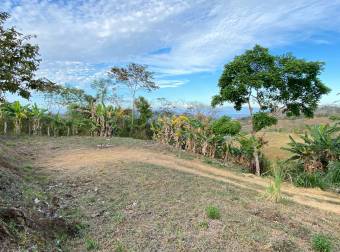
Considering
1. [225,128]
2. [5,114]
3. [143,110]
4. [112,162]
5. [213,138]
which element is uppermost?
[143,110]

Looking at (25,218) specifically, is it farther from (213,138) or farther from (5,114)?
(5,114)

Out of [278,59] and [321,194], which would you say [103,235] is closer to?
[321,194]

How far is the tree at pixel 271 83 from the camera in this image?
47.0 ft

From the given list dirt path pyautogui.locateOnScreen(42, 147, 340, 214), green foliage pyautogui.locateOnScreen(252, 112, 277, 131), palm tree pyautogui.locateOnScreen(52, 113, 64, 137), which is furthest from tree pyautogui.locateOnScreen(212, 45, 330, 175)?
palm tree pyautogui.locateOnScreen(52, 113, 64, 137)

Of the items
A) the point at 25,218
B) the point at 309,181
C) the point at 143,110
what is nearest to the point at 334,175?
the point at 309,181

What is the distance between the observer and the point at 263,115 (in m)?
14.9

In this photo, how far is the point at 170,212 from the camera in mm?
6082

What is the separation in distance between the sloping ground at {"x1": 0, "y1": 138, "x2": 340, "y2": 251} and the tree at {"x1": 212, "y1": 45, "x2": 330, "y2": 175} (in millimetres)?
5571

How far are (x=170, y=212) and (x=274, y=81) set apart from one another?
936 cm

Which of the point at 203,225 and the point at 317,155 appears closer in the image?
the point at 203,225

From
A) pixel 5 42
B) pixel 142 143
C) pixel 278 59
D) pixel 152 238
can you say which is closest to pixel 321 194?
pixel 278 59

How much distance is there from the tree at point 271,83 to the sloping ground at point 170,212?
557 cm

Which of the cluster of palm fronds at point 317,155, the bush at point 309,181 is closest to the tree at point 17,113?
the cluster of palm fronds at point 317,155

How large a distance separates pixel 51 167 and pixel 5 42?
11.8 ft
